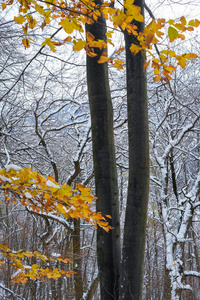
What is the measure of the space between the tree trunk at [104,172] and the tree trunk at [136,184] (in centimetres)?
20

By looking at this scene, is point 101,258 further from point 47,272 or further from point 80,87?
point 80,87

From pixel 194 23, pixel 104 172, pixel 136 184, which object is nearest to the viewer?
pixel 194 23

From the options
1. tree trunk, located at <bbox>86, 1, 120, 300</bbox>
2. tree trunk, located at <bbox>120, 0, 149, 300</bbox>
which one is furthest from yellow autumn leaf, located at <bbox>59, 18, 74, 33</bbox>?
tree trunk, located at <bbox>86, 1, 120, 300</bbox>

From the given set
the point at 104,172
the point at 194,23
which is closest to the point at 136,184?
the point at 104,172

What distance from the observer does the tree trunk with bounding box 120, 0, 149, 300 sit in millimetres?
2354

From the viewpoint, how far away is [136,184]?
246 centimetres

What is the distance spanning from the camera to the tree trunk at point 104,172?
2545 mm

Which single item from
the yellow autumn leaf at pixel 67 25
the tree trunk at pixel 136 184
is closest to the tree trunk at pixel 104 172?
the tree trunk at pixel 136 184

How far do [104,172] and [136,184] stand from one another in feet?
1.21

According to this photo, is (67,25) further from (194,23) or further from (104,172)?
(104,172)

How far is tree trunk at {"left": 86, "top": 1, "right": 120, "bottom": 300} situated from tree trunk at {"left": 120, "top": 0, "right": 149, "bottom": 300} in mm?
204

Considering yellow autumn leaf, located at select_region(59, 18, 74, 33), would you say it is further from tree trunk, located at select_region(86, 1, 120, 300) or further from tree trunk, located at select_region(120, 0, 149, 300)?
tree trunk, located at select_region(86, 1, 120, 300)

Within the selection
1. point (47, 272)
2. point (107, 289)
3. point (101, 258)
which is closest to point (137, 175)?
point (101, 258)

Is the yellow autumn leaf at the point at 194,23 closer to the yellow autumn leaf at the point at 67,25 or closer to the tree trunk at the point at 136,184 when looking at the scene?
the tree trunk at the point at 136,184
